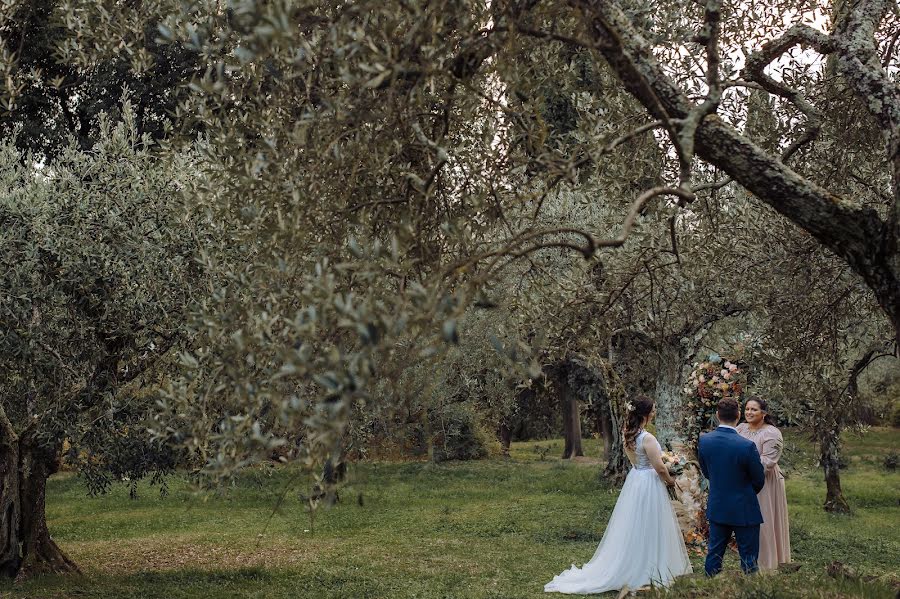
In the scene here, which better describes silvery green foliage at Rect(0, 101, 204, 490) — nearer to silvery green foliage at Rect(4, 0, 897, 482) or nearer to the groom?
silvery green foliage at Rect(4, 0, 897, 482)

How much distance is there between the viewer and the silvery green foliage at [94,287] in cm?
1132

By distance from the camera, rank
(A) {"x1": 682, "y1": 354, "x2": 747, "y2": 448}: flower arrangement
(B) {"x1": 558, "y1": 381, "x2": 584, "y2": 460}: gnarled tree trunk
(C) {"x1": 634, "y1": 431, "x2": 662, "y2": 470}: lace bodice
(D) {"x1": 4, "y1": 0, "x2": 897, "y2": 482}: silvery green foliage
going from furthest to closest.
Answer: (B) {"x1": 558, "y1": 381, "x2": 584, "y2": 460}: gnarled tree trunk, (A) {"x1": 682, "y1": 354, "x2": 747, "y2": 448}: flower arrangement, (C) {"x1": 634, "y1": 431, "x2": 662, "y2": 470}: lace bodice, (D) {"x1": 4, "y1": 0, "x2": 897, "y2": 482}: silvery green foliage

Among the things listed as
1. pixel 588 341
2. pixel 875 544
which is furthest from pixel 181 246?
pixel 875 544

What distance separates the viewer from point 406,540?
1842 centimetres

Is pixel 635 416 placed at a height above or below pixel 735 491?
above

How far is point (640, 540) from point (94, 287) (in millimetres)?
8021

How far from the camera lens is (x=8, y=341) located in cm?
1128

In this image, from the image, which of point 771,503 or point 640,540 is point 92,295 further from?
point 771,503

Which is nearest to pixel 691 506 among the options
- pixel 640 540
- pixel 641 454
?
pixel 640 540

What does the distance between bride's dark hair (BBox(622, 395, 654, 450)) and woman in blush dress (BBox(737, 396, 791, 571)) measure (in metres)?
1.49

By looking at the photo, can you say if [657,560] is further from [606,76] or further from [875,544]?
[875,544]

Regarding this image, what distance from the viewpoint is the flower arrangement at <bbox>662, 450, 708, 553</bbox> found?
49.2 ft

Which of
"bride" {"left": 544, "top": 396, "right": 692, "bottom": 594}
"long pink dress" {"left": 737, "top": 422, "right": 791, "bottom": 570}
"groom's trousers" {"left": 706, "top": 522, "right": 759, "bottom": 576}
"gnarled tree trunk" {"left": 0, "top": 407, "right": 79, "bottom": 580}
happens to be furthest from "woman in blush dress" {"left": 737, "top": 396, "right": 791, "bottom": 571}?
"gnarled tree trunk" {"left": 0, "top": 407, "right": 79, "bottom": 580}

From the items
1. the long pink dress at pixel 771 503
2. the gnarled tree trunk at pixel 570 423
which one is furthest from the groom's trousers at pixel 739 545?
the gnarled tree trunk at pixel 570 423
